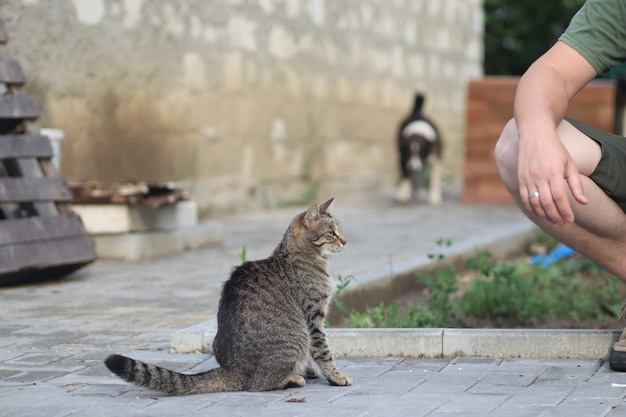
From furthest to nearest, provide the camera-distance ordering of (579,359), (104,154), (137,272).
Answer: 1. (104,154)
2. (137,272)
3. (579,359)

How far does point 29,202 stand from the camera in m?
6.18

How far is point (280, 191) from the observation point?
36.9 ft

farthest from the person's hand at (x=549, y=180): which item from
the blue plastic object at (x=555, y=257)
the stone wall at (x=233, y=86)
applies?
the stone wall at (x=233, y=86)

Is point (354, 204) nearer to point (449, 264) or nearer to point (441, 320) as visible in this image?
point (449, 264)

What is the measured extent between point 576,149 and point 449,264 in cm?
312

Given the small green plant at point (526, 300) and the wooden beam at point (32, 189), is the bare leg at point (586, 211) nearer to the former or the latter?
the small green plant at point (526, 300)

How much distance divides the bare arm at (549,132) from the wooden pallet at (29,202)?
340cm

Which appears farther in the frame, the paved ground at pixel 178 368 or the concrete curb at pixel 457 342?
the concrete curb at pixel 457 342

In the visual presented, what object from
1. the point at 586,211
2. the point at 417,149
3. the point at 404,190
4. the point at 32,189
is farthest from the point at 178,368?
the point at 404,190

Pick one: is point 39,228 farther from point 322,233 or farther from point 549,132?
point 549,132

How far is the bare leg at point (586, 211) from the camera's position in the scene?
3.67 meters

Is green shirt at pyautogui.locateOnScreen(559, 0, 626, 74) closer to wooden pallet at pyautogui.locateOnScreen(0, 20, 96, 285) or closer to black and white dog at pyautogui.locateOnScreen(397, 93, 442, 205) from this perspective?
wooden pallet at pyautogui.locateOnScreen(0, 20, 96, 285)

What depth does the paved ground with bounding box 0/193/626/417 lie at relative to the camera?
11.1ft

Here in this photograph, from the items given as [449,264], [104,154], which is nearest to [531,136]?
[449,264]
